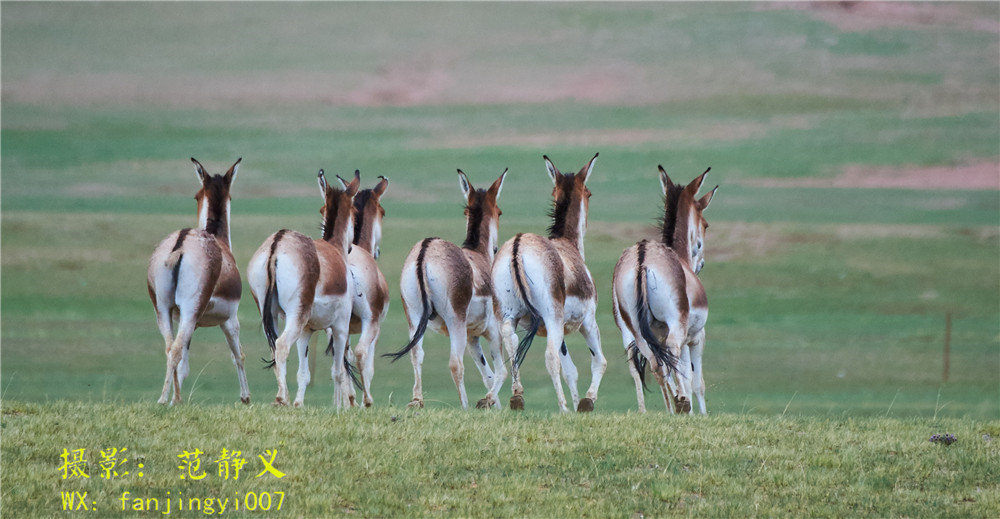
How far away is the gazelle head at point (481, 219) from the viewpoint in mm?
16531

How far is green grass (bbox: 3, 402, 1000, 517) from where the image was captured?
29.8 ft

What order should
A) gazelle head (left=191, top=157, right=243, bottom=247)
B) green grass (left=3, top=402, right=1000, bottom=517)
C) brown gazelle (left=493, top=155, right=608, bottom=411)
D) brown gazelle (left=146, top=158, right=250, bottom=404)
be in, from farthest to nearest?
gazelle head (left=191, top=157, right=243, bottom=247) → brown gazelle (left=493, top=155, right=608, bottom=411) → brown gazelle (left=146, top=158, right=250, bottom=404) → green grass (left=3, top=402, right=1000, bottom=517)

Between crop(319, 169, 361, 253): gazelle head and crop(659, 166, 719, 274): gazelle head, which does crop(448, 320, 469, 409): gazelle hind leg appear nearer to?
crop(319, 169, 361, 253): gazelle head

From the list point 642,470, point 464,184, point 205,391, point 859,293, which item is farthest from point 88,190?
point 642,470

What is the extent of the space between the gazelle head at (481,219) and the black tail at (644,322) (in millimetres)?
3092

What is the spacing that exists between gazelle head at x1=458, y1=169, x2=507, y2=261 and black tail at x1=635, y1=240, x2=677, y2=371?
3.09m

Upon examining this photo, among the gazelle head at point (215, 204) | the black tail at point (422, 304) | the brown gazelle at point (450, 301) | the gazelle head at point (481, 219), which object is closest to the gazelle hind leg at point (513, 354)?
the brown gazelle at point (450, 301)

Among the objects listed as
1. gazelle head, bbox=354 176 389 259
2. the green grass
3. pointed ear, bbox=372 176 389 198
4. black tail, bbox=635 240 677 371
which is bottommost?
the green grass

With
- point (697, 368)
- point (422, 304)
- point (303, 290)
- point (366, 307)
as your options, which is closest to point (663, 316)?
point (697, 368)

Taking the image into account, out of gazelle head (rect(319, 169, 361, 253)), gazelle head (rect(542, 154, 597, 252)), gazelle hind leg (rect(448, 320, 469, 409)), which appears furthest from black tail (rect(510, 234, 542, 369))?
gazelle head (rect(319, 169, 361, 253))

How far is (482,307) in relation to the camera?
1547 centimetres

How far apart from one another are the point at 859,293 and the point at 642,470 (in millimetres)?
25565

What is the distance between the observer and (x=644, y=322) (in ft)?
45.9

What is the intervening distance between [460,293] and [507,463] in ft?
16.3
